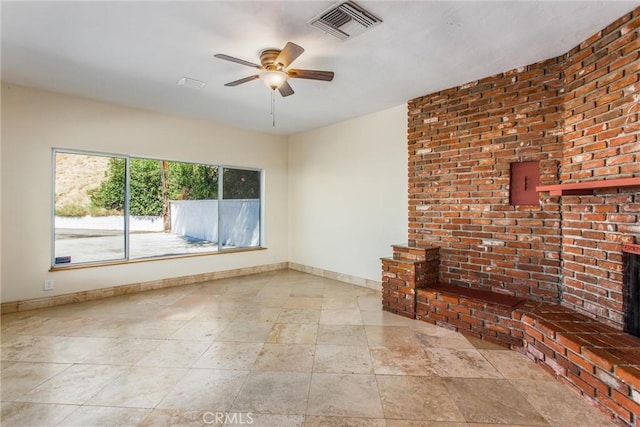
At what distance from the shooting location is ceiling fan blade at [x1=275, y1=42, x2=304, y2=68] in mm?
2375

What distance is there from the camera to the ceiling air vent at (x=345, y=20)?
2.19 metres

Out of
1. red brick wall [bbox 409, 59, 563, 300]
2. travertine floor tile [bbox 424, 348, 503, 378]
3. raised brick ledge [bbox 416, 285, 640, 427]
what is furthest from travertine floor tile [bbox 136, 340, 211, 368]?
red brick wall [bbox 409, 59, 563, 300]

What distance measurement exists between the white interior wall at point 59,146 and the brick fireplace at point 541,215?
3.57 m

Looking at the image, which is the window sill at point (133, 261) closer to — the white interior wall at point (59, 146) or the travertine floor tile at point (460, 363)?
the white interior wall at point (59, 146)

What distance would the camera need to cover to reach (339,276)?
5.36 m

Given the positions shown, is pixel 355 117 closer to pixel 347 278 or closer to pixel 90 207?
pixel 347 278

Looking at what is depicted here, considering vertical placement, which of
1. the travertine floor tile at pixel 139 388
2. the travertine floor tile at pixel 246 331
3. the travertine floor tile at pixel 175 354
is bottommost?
the travertine floor tile at pixel 139 388

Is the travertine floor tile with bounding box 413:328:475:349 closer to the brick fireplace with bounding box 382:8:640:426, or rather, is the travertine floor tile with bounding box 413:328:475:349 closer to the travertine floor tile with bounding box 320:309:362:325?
the brick fireplace with bounding box 382:8:640:426

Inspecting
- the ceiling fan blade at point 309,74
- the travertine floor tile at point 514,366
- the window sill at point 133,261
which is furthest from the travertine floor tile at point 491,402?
the window sill at point 133,261

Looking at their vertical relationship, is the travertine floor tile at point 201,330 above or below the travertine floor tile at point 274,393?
above

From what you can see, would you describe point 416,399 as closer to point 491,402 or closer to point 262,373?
point 491,402

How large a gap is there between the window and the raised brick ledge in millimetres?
3869

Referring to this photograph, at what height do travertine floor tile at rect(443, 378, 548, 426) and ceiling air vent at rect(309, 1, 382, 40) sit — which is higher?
ceiling air vent at rect(309, 1, 382, 40)

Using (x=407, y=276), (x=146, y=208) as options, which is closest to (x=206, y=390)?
(x=407, y=276)
